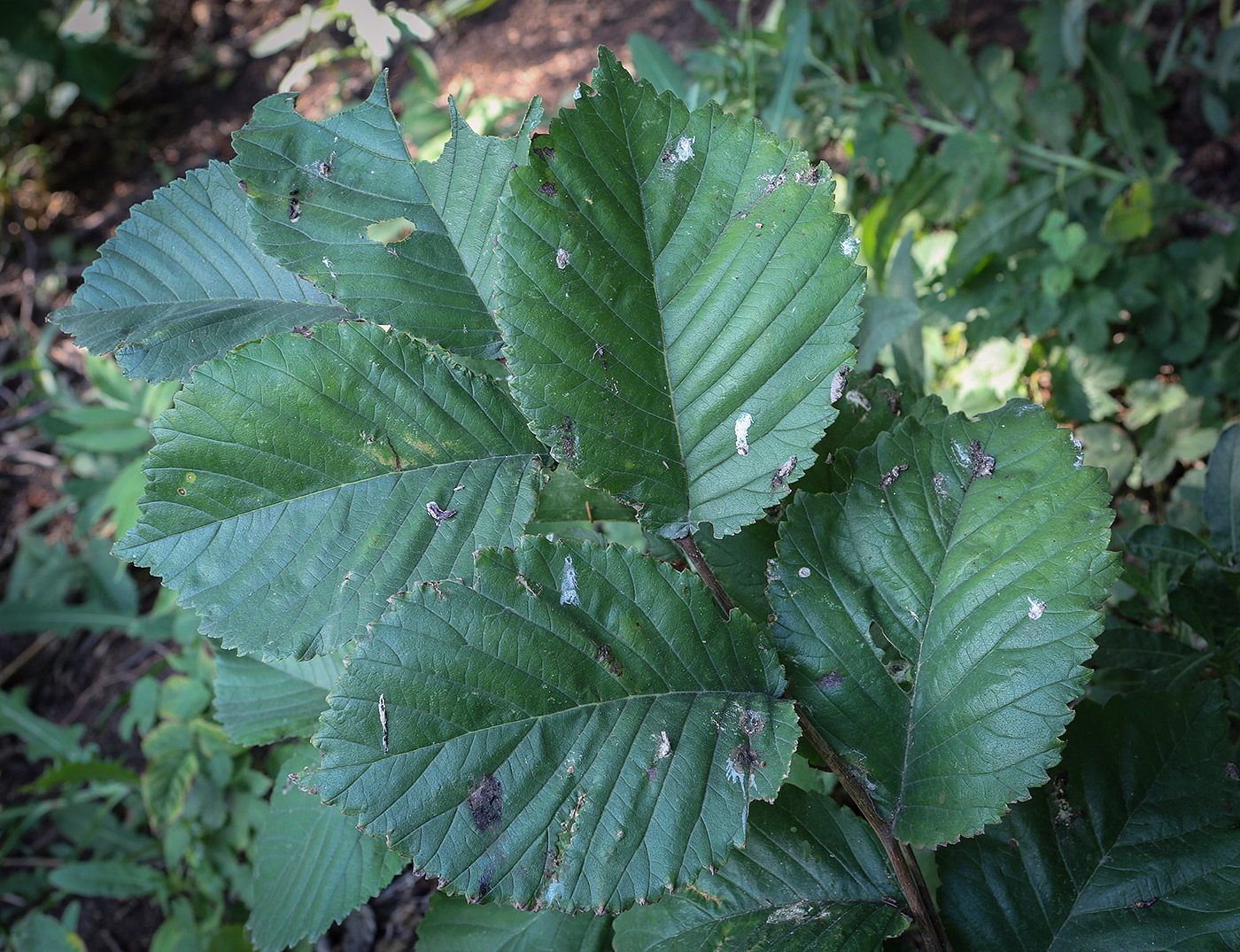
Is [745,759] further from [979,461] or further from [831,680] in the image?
[979,461]

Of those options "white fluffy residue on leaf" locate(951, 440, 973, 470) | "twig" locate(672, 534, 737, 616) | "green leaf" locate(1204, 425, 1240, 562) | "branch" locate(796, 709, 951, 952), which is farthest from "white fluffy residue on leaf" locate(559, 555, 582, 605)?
"green leaf" locate(1204, 425, 1240, 562)

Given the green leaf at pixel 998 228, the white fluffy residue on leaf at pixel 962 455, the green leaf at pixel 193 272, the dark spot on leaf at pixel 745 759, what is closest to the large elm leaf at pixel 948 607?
the white fluffy residue on leaf at pixel 962 455

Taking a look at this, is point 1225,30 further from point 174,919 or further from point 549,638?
point 174,919

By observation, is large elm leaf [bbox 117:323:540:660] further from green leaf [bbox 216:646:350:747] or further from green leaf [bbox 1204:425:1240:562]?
green leaf [bbox 1204:425:1240:562]

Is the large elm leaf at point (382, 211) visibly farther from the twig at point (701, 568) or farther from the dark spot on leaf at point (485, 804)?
the dark spot on leaf at point (485, 804)

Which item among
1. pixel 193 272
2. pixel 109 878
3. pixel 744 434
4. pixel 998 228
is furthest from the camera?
pixel 109 878

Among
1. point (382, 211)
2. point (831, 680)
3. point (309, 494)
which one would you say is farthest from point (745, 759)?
point (382, 211)
